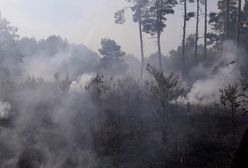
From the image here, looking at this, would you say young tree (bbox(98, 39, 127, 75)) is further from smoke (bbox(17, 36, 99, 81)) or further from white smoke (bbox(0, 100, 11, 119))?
white smoke (bbox(0, 100, 11, 119))

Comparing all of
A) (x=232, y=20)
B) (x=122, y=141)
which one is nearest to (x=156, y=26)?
(x=232, y=20)

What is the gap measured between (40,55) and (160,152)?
3401 cm

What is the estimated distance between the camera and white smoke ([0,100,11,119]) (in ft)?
80.8

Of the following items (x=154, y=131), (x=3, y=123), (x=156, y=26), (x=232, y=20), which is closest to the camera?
(x=3, y=123)

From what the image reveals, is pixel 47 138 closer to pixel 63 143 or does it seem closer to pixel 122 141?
pixel 63 143

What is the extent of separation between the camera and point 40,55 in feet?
178

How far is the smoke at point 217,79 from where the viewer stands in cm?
3325

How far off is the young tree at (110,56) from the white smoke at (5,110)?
77.6 ft

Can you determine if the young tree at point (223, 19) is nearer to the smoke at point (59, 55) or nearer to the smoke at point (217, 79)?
the smoke at point (217, 79)

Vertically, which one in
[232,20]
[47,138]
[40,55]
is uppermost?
[232,20]

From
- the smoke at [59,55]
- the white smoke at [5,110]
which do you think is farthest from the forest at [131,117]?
the smoke at [59,55]

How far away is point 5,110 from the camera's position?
82.8 feet

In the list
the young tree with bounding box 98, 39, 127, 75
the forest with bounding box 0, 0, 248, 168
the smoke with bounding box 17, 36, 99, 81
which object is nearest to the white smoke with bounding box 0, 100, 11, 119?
the forest with bounding box 0, 0, 248, 168

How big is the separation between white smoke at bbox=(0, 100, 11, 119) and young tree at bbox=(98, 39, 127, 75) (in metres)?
23.6
